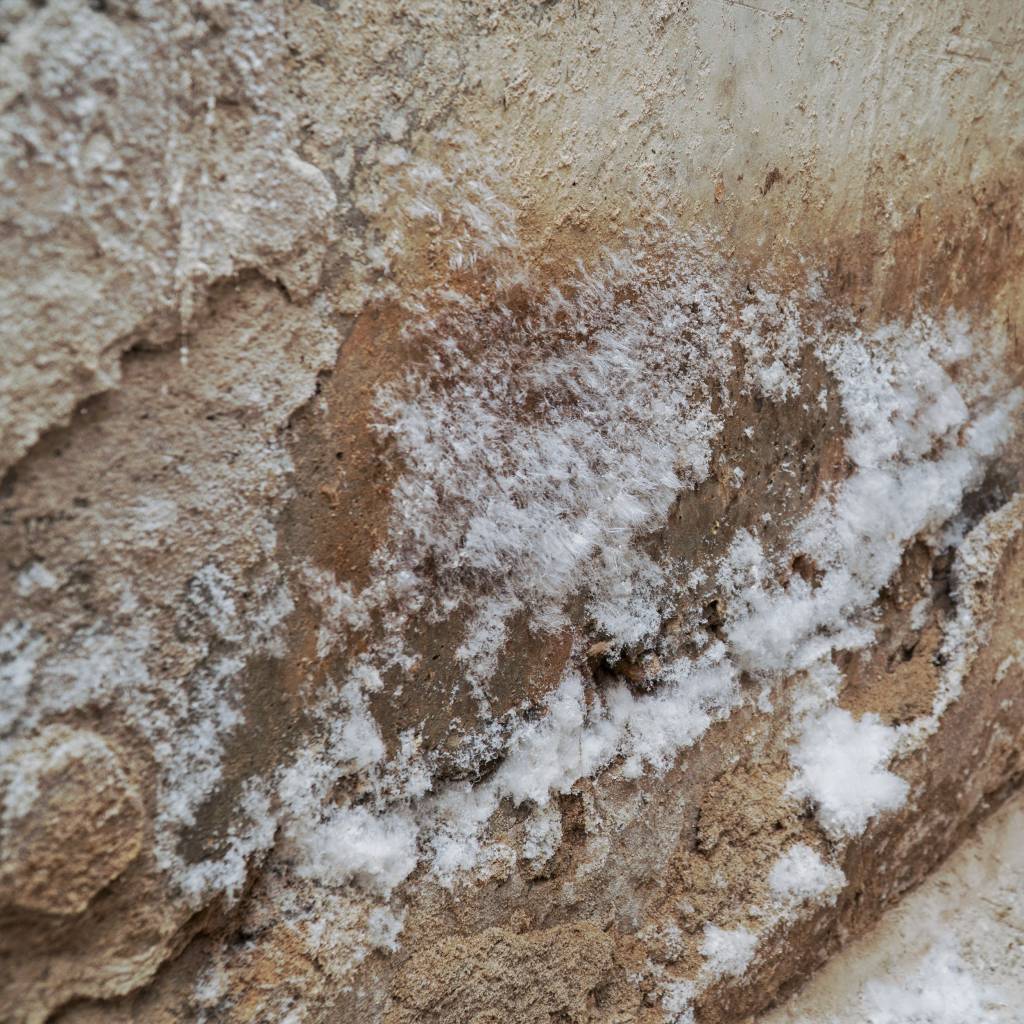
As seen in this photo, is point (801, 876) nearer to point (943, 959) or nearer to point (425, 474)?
point (943, 959)

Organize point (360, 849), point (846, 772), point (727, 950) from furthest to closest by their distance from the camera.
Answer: point (846, 772), point (727, 950), point (360, 849)

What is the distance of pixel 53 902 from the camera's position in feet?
2.94

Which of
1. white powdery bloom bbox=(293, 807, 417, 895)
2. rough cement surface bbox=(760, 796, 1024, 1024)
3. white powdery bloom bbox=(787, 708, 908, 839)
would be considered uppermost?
white powdery bloom bbox=(787, 708, 908, 839)

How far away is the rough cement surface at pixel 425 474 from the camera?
899mm

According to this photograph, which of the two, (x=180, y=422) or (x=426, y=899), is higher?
(x=180, y=422)

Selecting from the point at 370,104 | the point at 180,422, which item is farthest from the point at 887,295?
the point at 180,422

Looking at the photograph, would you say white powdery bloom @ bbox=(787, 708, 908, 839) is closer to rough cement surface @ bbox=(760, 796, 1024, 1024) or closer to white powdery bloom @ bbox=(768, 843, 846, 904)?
white powdery bloom @ bbox=(768, 843, 846, 904)

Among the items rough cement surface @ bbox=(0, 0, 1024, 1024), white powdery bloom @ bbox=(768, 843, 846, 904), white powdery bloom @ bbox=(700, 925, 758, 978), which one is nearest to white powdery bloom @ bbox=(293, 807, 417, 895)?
rough cement surface @ bbox=(0, 0, 1024, 1024)

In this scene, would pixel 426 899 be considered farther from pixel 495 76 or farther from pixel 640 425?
pixel 495 76

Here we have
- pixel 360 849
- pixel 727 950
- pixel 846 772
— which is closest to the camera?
pixel 360 849

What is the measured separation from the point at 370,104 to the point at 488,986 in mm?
1081

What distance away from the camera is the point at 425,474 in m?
1.15

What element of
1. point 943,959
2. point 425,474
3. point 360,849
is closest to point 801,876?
point 943,959

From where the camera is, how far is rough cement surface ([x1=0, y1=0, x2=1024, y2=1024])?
0.90 m
